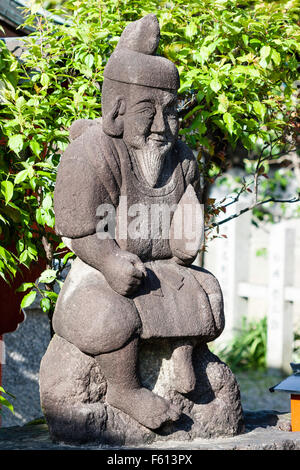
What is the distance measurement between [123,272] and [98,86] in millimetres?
1801

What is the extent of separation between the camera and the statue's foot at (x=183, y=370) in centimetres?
381

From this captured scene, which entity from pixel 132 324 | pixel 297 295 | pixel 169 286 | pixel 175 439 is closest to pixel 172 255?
pixel 169 286

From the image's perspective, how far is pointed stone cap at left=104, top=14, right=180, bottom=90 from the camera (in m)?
3.80

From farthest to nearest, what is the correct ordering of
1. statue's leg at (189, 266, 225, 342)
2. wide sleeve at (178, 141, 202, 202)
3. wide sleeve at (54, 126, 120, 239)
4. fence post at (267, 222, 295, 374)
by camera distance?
1. fence post at (267, 222, 295, 374)
2. wide sleeve at (178, 141, 202, 202)
3. statue's leg at (189, 266, 225, 342)
4. wide sleeve at (54, 126, 120, 239)

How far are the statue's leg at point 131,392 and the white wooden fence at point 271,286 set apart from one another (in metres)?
5.03

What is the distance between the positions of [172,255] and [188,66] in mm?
1407

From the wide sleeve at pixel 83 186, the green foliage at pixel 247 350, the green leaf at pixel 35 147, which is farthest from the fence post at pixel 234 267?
the wide sleeve at pixel 83 186

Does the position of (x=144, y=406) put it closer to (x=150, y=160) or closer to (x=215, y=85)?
(x=150, y=160)

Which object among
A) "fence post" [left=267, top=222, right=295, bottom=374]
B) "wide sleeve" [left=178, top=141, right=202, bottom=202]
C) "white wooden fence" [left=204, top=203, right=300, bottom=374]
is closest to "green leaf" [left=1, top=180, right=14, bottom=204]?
"wide sleeve" [left=178, top=141, right=202, bottom=202]

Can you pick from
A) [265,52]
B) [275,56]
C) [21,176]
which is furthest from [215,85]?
[21,176]

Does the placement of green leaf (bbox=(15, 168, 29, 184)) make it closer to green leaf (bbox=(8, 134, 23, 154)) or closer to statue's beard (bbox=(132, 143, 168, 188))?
green leaf (bbox=(8, 134, 23, 154))

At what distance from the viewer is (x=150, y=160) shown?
3916mm

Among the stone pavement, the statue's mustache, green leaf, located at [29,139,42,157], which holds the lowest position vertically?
the stone pavement

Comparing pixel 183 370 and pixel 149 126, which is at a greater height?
pixel 149 126
